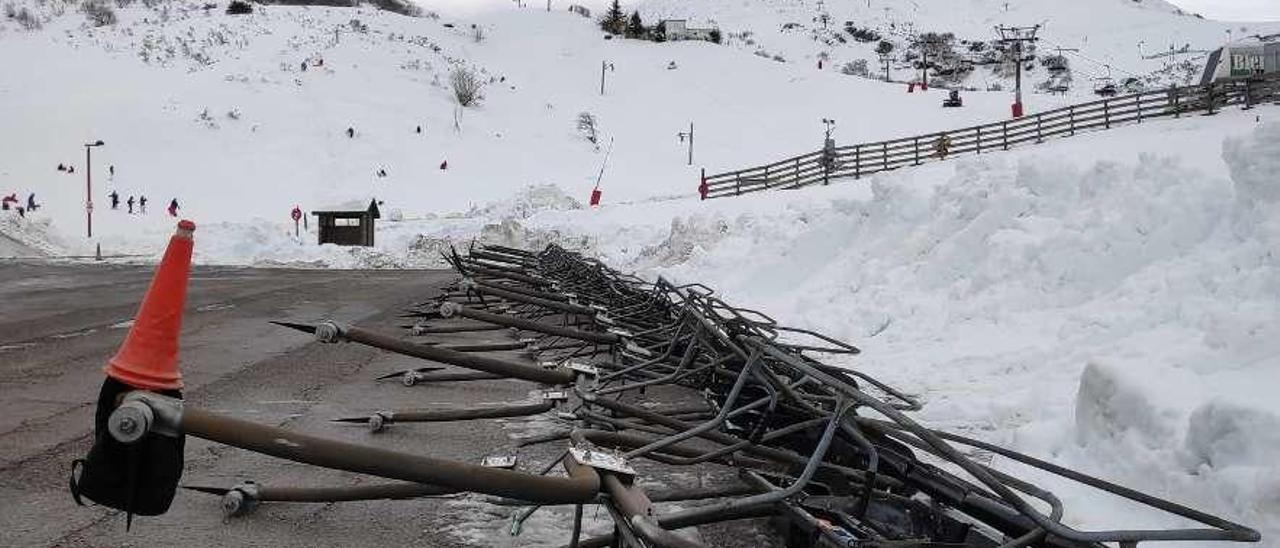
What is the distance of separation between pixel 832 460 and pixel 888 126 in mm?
64829

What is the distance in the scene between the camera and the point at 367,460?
186 centimetres

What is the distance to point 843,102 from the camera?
243 ft

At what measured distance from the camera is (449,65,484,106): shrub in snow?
2835 inches

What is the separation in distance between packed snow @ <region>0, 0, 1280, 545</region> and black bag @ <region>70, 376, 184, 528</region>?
3.76 m

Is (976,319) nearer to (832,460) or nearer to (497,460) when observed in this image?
(832,460)

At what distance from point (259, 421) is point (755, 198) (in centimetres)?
2213

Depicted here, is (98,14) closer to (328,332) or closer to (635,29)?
(635,29)

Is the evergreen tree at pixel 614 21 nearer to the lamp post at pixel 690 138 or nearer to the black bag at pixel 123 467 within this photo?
the lamp post at pixel 690 138

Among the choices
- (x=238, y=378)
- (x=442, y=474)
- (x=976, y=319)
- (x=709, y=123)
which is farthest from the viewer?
(x=709, y=123)

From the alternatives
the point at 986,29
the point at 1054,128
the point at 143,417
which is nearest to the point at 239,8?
the point at 1054,128

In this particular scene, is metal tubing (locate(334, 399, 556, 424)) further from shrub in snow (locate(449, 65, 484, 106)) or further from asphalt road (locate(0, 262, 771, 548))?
shrub in snow (locate(449, 65, 484, 106))

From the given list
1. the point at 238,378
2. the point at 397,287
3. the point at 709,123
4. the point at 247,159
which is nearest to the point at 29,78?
the point at 247,159

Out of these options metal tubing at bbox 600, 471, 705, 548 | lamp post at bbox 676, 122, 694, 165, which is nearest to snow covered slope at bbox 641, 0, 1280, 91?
lamp post at bbox 676, 122, 694, 165

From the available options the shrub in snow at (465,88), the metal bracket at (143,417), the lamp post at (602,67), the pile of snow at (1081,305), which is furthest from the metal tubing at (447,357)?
the lamp post at (602,67)
